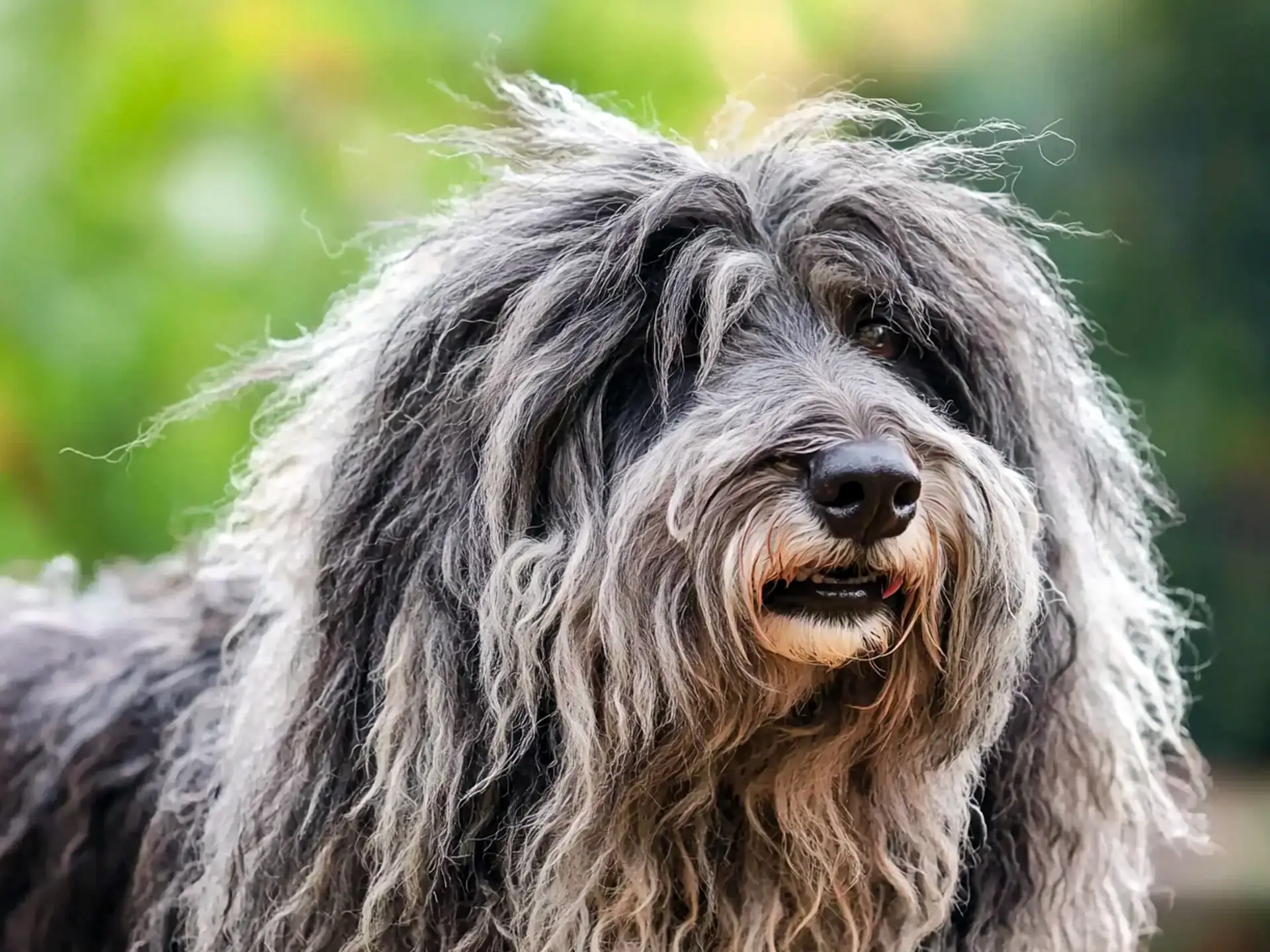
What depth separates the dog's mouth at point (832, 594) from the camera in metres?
2.08

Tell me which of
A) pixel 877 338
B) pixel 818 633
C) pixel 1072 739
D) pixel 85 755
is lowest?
pixel 818 633

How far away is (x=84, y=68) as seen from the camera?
13.0 ft

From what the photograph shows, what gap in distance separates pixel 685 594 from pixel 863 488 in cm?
28

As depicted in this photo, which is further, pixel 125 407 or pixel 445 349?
pixel 125 407

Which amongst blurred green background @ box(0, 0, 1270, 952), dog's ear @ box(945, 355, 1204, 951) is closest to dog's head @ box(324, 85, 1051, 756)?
dog's ear @ box(945, 355, 1204, 951)

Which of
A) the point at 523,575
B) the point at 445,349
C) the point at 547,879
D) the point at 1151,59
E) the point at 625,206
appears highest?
the point at 1151,59

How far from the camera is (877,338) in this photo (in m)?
2.42

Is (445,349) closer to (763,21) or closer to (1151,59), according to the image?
(763,21)

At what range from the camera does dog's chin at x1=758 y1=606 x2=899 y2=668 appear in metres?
2.08

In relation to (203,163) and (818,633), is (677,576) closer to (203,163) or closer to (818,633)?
(818,633)

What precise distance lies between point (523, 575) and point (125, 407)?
2.07 metres

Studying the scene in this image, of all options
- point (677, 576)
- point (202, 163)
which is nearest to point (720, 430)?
point (677, 576)

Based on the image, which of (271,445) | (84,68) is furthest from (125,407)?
(271,445)

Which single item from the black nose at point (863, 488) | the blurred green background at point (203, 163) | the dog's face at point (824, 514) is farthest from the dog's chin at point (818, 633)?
the blurred green background at point (203, 163)
